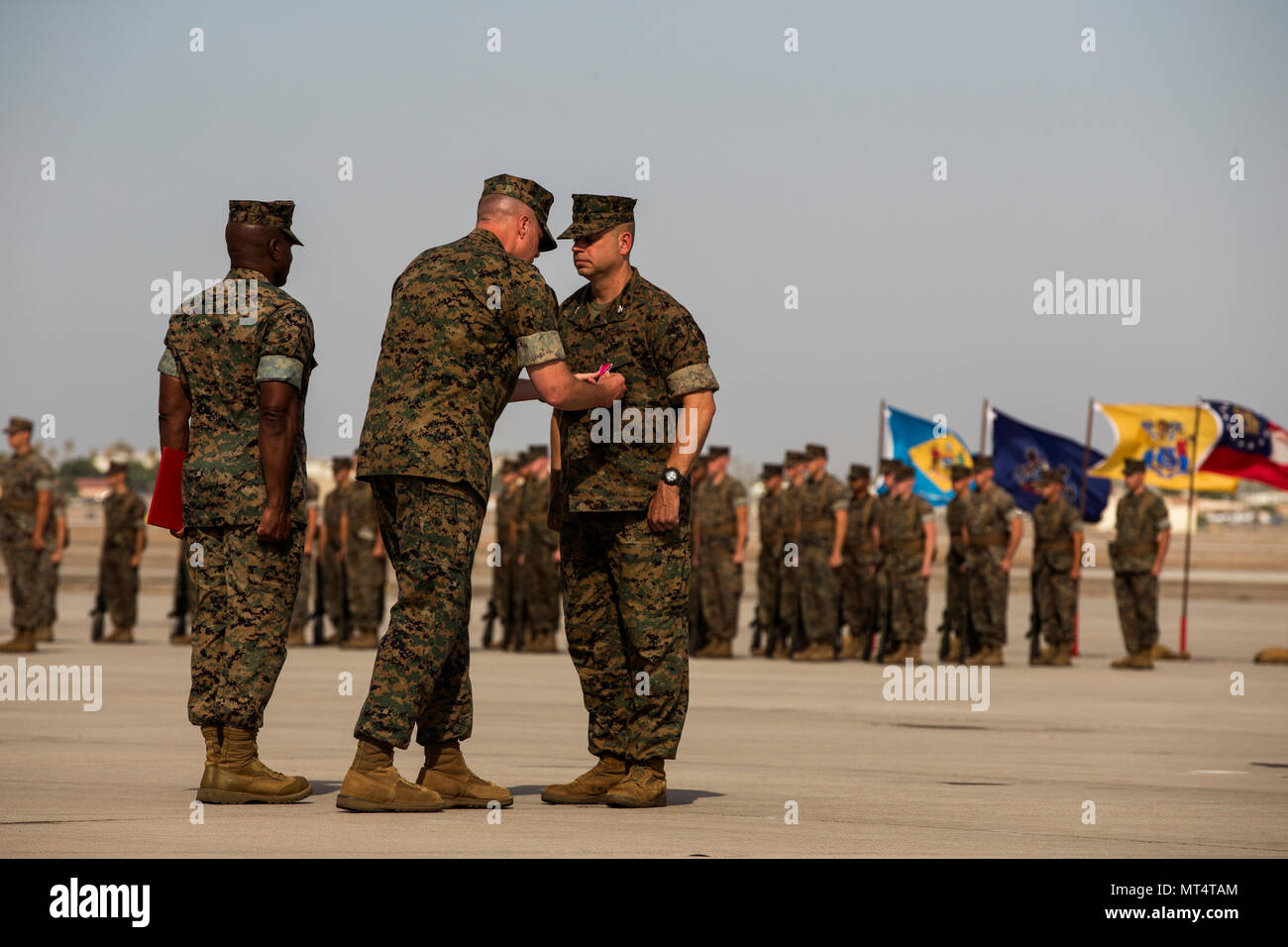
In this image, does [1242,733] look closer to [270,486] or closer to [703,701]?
[703,701]

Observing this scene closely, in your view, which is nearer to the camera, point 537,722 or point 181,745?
point 181,745

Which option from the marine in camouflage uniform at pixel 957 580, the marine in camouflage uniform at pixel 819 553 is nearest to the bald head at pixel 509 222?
the marine in camouflage uniform at pixel 957 580

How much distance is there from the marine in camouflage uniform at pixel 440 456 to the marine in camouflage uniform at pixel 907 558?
13992 mm

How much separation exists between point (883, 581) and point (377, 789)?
1520 centimetres

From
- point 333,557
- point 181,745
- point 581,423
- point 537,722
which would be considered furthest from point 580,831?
point 333,557

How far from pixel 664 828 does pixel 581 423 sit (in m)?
1.78

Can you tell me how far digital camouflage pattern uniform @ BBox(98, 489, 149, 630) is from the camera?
2228 cm

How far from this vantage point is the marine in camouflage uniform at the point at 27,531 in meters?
19.5

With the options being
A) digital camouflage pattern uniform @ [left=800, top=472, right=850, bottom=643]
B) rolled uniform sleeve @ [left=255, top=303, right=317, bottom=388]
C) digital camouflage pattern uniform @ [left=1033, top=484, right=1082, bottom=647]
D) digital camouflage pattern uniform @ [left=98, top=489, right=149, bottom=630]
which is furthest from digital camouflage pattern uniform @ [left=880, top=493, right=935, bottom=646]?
rolled uniform sleeve @ [left=255, top=303, right=317, bottom=388]

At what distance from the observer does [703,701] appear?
47.2 feet

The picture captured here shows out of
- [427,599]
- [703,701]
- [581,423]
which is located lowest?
[703,701]

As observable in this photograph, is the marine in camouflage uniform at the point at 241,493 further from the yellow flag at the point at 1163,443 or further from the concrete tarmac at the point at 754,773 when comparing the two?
the yellow flag at the point at 1163,443

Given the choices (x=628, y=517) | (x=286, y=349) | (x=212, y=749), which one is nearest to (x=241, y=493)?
(x=286, y=349)
